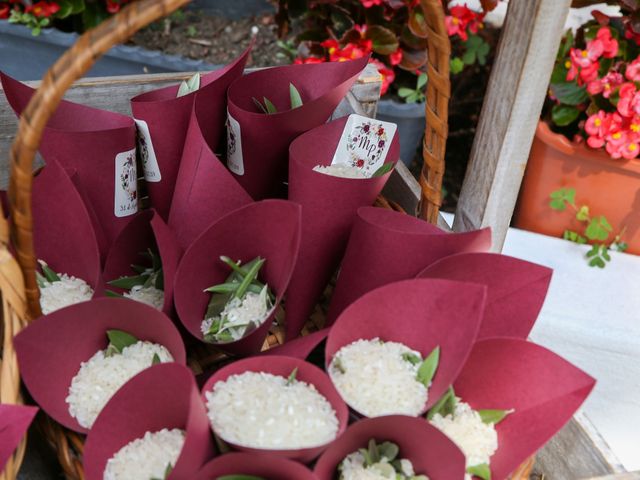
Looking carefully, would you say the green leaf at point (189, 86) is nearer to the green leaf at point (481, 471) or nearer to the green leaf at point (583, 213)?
the green leaf at point (481, 471)

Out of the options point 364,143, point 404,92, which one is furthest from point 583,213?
point 364,143

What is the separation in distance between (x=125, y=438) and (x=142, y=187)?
0.44 metres

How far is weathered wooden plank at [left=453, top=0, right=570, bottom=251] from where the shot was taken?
68cm

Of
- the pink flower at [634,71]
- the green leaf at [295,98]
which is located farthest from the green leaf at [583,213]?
the green leaf at [295,98]

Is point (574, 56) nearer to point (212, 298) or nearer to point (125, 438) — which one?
point (212, 298)

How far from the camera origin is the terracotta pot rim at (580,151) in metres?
1.45

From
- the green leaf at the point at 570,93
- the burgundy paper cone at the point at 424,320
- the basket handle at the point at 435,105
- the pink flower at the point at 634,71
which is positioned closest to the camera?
the burgundy paper cone at the point at 424,320

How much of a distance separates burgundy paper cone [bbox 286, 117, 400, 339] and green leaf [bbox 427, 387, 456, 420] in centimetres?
23

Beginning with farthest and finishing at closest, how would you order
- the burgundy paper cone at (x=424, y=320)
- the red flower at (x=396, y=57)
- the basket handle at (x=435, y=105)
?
the red flower at (x=396, y=57)
the basket handle at (x=435, y=105)
the burgundy paper cone at (x=424, y=320)

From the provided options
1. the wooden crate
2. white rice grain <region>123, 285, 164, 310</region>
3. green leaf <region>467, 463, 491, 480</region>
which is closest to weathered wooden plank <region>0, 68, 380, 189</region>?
the wooden crate

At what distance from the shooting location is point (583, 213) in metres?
1.55

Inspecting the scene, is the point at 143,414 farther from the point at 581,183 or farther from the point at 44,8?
the point at 44,8

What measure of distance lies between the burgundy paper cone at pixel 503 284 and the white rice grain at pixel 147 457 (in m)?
0.29

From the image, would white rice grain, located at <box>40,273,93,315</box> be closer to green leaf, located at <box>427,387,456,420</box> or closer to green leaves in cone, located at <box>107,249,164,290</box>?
green leaves in cone, located at <box>107,249,164,290</box>
